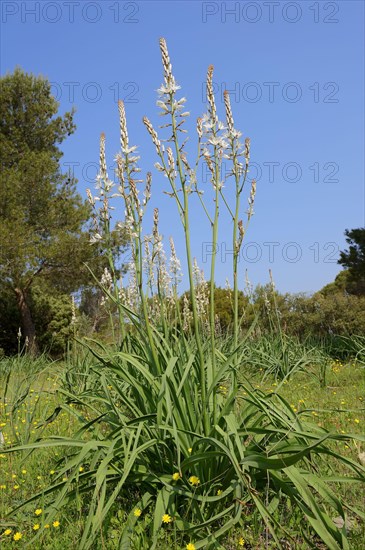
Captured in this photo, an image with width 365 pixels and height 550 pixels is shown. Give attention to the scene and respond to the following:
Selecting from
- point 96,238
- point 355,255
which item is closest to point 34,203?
point 355,255

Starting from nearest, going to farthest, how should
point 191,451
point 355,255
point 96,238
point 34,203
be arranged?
point 191,451 → point 96,238 → point 355,255 → point 34,203

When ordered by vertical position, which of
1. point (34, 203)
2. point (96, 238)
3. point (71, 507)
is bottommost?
point (71, 507)

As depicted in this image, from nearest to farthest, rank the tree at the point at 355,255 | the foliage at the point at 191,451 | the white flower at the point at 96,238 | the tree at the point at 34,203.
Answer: the foliage at the point at 191,451 < the white flower at the point at 96,238 < the tree at the point at 355,255 < the tree at the point at 34,203

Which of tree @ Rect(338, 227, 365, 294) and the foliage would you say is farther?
tree @ Rect(338, 227, 365, 294)

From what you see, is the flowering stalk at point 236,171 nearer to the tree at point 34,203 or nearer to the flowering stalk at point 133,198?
the flowering stalk at point 133,198

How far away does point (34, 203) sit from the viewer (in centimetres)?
2086

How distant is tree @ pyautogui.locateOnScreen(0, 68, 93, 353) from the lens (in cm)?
1970

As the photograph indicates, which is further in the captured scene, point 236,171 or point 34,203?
point 34,203

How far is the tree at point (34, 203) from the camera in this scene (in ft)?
64.6

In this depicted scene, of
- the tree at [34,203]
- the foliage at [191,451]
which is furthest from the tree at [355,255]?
the foliage at [191,451]

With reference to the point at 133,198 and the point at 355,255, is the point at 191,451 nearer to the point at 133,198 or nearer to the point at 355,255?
the point at 133,198

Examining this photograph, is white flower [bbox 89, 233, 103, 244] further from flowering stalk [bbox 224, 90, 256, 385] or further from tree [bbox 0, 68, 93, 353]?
tree [bbox 0, 68, 93, 353]

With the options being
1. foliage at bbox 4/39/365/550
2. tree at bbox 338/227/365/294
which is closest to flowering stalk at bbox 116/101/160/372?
foliage at bbox 4/39/365/550

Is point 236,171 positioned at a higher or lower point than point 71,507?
higher
